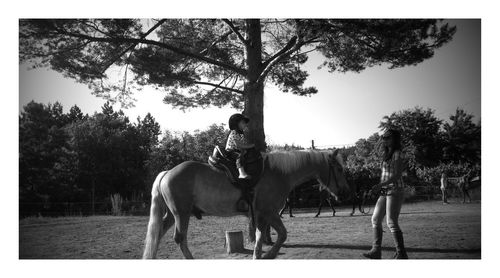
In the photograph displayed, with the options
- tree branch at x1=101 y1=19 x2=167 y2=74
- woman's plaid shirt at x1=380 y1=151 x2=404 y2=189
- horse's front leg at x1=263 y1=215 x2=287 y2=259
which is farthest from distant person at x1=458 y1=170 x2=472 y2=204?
tree branch at x1=101 y1=19 x2=167 y2=74

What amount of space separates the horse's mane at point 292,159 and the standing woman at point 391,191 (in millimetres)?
853

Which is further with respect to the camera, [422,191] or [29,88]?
[422,191]

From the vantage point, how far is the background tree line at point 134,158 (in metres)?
11.1

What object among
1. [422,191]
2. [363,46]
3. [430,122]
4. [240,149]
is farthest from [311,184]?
[240,149]

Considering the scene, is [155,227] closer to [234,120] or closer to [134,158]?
[234,120]

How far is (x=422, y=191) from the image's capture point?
18172 millimetres

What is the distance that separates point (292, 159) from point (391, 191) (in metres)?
1.40

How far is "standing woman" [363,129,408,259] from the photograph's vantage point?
4.49 metres

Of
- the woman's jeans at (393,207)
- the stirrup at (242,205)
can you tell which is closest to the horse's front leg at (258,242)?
the stirrup at (242,205)

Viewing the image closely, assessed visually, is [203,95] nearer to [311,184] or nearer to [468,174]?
[311,184]

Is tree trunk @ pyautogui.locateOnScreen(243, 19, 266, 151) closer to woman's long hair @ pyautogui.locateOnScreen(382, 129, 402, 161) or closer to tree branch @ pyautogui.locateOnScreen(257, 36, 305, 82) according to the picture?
tree branch @ pyautogui.locateOnScreen(257, 36, 305, 82)

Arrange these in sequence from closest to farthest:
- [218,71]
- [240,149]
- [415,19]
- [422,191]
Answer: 1. [240,149]
2. [415,19]
3. [218,71]
4. [422,191]

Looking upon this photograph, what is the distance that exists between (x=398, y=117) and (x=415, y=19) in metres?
15.9

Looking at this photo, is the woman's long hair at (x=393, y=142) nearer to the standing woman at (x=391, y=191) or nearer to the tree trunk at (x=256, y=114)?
the standing woman at (x=391, y=191)
